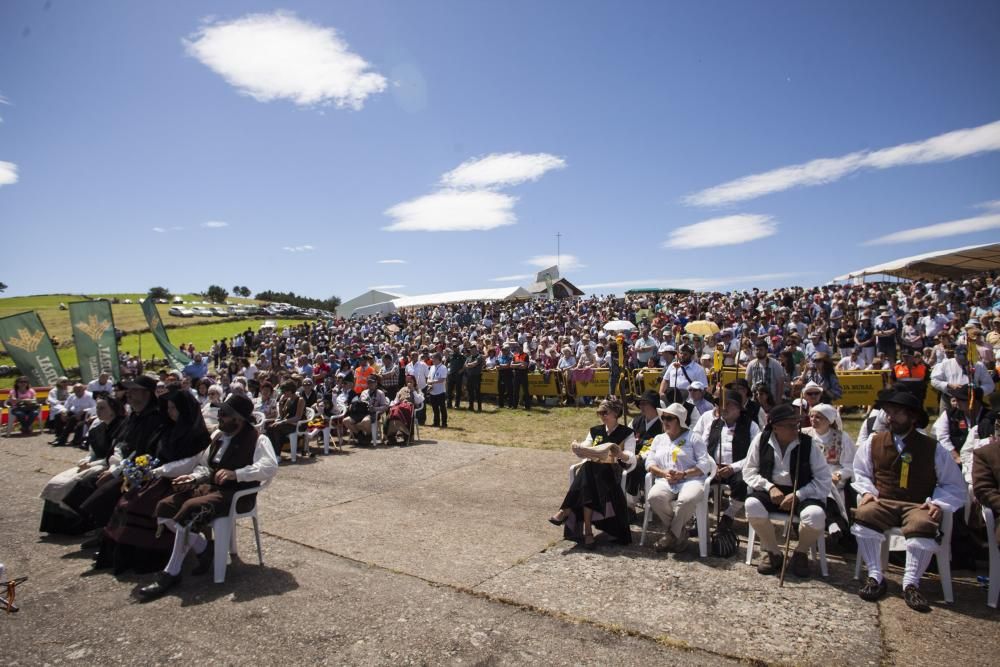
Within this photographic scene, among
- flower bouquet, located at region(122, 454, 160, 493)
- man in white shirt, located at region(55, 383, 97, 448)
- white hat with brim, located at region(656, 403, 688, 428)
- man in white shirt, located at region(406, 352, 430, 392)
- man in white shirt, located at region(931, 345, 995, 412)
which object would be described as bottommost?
man in white shirt, located at region(55, 383, 97, 448)

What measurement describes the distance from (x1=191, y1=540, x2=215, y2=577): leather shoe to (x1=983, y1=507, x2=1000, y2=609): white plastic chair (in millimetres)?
5795

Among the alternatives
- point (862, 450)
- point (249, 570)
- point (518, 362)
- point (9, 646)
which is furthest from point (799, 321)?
point (9, 646)

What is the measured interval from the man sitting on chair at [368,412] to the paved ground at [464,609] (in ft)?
16.0

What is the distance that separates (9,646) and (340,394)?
796 centimetres

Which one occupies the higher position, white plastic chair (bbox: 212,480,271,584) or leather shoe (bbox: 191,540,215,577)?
white plastic chair (bbox: 212,480,271,584)

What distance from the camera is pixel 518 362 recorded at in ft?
49.3

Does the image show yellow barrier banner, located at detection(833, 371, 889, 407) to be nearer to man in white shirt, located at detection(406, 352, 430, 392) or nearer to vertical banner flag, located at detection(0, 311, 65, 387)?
man in white shirt, located at detection(406, 352, 430, 392)

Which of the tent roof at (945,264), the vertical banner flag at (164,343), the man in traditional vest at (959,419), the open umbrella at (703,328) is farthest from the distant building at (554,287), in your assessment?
the man in traditional vest at (959,419)

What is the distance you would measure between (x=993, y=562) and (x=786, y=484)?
1.33m

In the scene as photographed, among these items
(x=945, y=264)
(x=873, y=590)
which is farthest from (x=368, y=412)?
(x=945, y=264)

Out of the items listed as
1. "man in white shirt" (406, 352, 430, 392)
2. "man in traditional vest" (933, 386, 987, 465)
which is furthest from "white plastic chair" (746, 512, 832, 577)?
"man in white shirt" (406, 352, 430, 392)

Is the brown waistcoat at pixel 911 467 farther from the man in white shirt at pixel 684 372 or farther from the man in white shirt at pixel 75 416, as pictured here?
the man in white shirt at pixel 75 416

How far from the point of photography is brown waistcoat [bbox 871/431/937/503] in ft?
13.5

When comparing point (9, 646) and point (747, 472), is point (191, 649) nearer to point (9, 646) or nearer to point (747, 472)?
point (9, 646)
